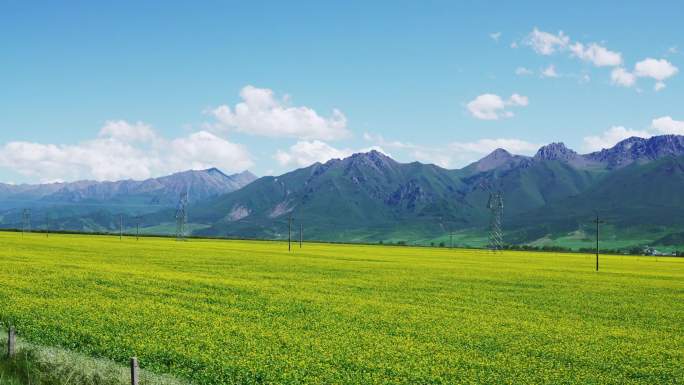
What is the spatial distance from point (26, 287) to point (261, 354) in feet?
95.8

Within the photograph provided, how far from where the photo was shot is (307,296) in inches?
1896

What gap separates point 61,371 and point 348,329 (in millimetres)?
15052

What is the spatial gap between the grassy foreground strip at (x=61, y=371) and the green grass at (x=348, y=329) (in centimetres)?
157

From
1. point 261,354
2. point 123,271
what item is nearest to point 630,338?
point 261,354

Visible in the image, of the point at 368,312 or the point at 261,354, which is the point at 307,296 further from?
the point at 261,354

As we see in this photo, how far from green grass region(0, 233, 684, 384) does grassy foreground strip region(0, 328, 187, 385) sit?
1.57 m

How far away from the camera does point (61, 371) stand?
22969 millimetres

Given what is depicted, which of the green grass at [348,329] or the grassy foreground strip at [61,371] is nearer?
the grassy foreground strip at [61,371]

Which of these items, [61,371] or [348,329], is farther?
[348,329]

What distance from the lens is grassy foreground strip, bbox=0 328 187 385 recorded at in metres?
22.0

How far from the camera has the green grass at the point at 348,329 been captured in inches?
971

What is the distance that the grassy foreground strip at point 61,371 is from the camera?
22.0 m

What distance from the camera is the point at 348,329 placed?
109ft

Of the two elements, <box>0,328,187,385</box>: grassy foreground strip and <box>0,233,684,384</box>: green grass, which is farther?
<box>0,233,684,384</box>: green grass
